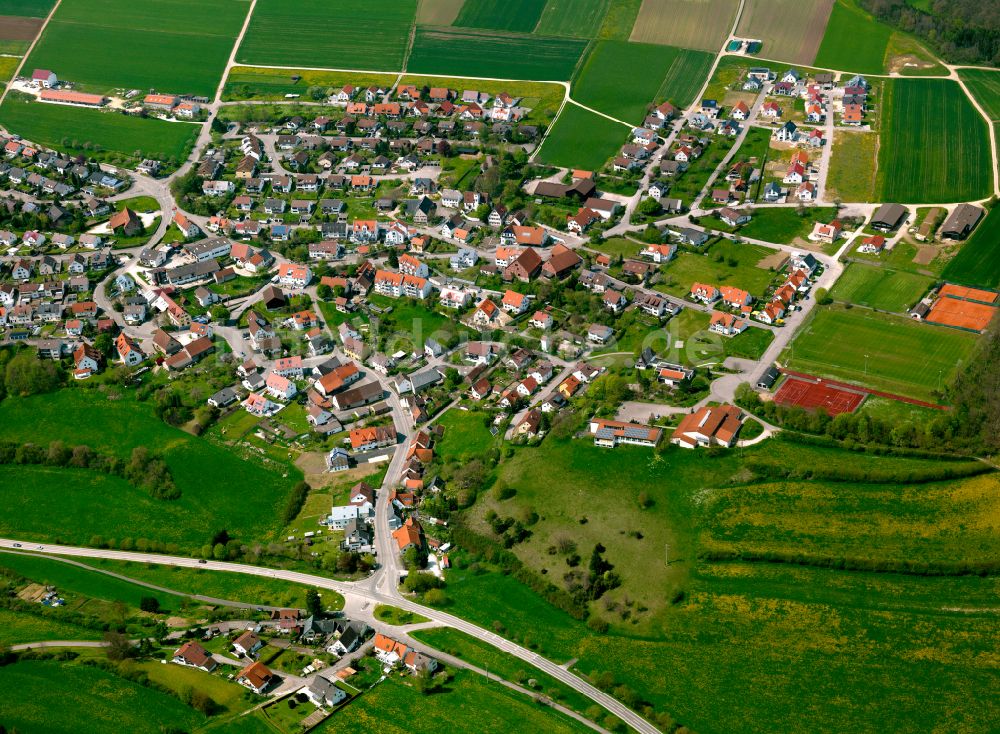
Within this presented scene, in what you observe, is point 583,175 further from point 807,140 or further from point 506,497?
point 506,497

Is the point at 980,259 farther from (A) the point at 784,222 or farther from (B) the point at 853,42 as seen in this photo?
(B) the point at 853,42

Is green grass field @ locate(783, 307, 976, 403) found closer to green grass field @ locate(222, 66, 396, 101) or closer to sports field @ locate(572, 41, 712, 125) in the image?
sports field @ locate(572, 41, 712, 125)

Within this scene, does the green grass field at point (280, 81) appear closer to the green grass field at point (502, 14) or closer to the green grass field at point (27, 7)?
the green grass field at point (502, 14)

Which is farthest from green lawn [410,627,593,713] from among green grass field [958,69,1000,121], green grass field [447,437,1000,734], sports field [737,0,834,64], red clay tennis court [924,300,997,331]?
sports field [737,0,834,64]

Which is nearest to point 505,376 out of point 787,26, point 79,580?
point 79,580

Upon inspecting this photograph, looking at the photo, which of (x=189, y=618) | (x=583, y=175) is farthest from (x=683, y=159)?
(x=189, y=618)

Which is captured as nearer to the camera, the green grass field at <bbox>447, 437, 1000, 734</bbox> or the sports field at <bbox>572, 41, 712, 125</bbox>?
the green grass field at <bbox>447, 437, 1000, 734</bbox>
